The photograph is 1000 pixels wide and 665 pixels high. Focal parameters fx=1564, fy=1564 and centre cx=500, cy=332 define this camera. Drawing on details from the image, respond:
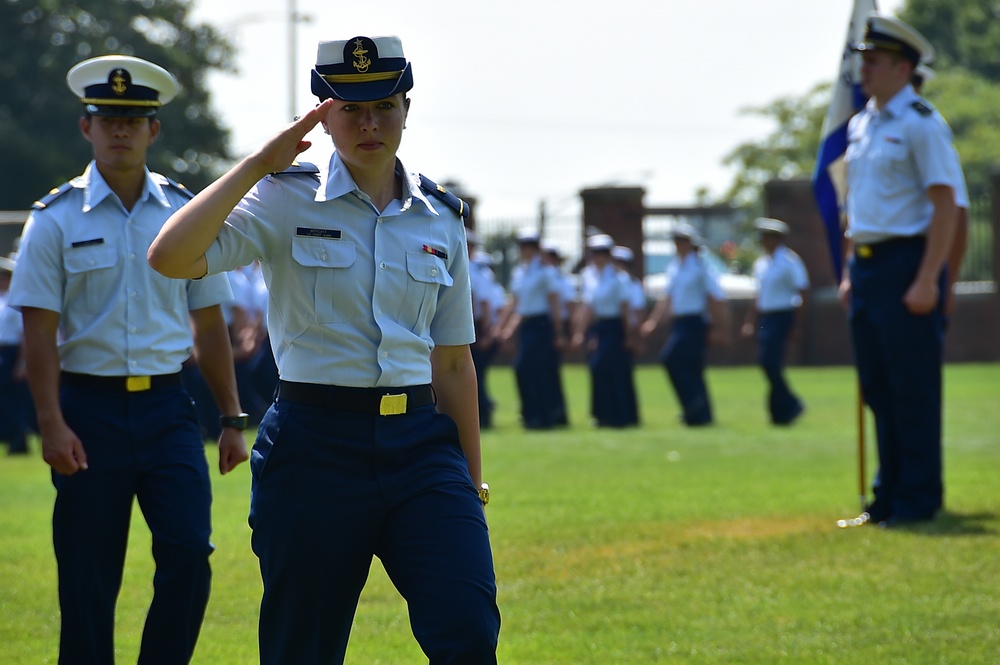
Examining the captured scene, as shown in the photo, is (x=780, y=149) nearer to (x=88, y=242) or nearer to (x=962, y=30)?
(x=962, y=30)

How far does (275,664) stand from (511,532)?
4.90 m

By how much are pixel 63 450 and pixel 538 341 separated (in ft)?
47.2

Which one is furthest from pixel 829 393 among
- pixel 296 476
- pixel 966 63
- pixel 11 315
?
pixel 966 63

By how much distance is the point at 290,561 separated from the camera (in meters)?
4.16

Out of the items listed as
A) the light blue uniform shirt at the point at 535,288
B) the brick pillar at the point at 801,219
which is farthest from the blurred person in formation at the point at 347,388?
the brick pillar at the point at 801,219

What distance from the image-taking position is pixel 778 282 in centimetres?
1892

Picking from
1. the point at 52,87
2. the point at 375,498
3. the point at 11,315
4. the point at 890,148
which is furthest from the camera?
the point at 52,87

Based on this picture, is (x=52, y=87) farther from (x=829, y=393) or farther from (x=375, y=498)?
(x=375, y=498)

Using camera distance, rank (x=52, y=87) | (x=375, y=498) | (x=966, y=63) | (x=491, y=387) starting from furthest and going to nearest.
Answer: (x=966, y=63), (x=52, y=87), (x=491, y=387), (x=375, y=498)

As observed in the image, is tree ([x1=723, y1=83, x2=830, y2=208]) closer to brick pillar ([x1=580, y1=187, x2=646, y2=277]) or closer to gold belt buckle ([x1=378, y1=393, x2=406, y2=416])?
brick pillar ([x1=580, y1=187, x2=646, y2=277])

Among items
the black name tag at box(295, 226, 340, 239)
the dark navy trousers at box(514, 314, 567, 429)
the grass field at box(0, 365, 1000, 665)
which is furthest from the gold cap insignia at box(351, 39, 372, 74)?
the dark navy trousers at box(514, 314, 567, 429)

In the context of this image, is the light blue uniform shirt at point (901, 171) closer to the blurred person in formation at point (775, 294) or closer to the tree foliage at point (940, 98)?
the blurred person in formation at point (775, 294)

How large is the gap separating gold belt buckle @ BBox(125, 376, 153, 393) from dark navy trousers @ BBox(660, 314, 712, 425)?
13006 mm

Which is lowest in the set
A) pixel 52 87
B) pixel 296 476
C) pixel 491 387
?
pixel 491 387
